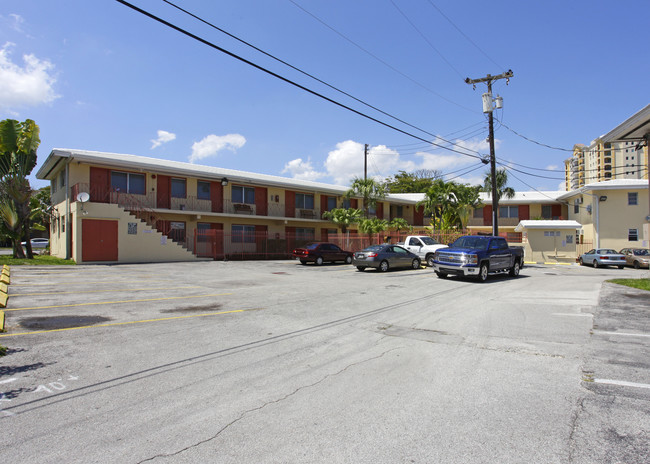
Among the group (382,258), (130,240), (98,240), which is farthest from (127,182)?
(382,258)

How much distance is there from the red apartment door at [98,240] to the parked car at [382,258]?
14298 millimetres

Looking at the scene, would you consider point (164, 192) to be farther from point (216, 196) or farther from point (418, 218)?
point (418, 218)

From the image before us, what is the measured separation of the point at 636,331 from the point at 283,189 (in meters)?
29.1

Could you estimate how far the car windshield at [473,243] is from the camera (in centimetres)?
1720

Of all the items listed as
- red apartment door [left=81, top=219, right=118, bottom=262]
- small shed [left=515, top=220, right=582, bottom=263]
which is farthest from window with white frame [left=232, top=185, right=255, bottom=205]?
small shed [left=515, top=220, right=582, bottom=263]

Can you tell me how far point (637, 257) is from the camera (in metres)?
26.4

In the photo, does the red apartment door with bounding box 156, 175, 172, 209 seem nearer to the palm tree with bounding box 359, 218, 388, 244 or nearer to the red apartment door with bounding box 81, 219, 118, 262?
the red apartment door with bounding box 81, 219, 118, 262

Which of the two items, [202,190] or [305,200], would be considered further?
[305,200]

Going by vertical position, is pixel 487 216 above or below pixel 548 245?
above

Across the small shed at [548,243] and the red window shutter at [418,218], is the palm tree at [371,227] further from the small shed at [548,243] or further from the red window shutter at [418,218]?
the red window shutter at [418,218]

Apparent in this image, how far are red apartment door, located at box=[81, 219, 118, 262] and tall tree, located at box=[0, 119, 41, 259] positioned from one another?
122 inches

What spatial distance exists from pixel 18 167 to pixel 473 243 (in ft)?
81.3

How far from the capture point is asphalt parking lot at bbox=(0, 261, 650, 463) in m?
3.41

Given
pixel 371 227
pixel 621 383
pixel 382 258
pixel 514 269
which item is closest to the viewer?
pixel 621 383
